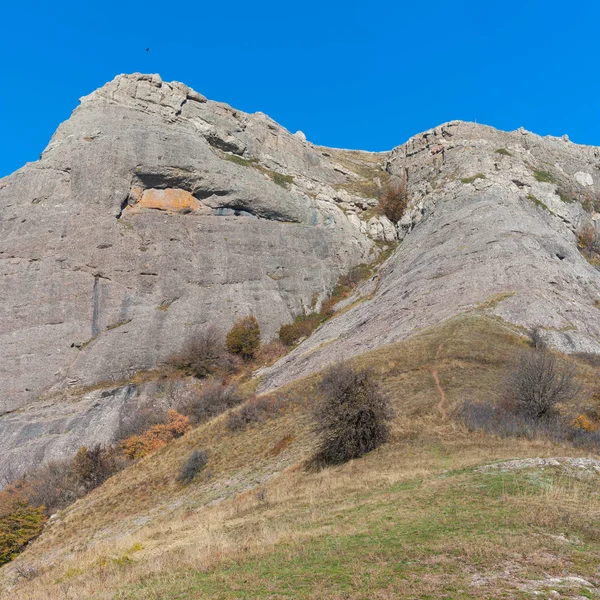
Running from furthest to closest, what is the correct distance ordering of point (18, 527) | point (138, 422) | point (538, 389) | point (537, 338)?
point (138, 422) → point (537, 338) → point (18, 527) → point (538, 389)

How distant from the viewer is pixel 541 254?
138 ft

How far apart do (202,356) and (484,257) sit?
24081mm

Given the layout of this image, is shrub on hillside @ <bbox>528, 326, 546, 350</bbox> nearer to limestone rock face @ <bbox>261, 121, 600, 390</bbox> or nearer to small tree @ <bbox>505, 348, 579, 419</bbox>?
limestone rock face @ <bbox>261, 121, 600, 390</bbox>

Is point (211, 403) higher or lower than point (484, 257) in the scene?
lower

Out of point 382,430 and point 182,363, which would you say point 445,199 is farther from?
point 382,430

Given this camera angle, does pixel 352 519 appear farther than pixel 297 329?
No

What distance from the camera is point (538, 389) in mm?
20828

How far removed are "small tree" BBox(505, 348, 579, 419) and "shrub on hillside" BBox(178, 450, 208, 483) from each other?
13.1 metres

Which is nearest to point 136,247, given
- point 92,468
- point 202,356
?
point 202,356

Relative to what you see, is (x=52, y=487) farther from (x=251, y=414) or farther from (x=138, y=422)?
(x=251, y=414)

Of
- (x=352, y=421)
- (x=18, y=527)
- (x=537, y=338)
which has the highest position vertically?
(x=537, y=338)

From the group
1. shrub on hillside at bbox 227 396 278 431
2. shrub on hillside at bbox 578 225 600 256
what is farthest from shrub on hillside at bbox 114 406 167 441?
shrub on hillside at bbox 578 225 600 256

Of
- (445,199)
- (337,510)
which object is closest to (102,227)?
(445,199)

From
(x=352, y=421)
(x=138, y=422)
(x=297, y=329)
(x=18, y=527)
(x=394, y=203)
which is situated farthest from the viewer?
(x=394, y=203)
